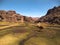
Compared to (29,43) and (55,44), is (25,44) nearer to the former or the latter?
(29,43)

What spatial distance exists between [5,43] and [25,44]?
25.6ft

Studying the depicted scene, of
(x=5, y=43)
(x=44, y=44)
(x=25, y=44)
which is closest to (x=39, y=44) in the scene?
(x=44, y=44)

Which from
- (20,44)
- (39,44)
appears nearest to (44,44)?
(39,44)

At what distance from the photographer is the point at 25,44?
4869 cm

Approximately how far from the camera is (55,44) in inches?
2005

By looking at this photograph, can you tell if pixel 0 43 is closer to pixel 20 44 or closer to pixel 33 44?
pixel 20 44

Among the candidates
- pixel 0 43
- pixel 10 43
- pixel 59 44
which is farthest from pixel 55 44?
pixel 0 43

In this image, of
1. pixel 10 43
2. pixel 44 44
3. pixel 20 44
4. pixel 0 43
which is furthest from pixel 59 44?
pixel 0 43

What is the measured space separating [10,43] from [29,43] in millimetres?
7422

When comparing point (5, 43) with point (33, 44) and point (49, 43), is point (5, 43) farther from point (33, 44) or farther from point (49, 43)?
point (49, 43)

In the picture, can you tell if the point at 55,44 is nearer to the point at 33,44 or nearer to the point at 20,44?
the point at 33,44

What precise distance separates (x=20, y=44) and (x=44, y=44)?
9138 mm

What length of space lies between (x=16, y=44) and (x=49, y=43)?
42.4 ft

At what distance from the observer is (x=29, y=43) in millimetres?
49844
